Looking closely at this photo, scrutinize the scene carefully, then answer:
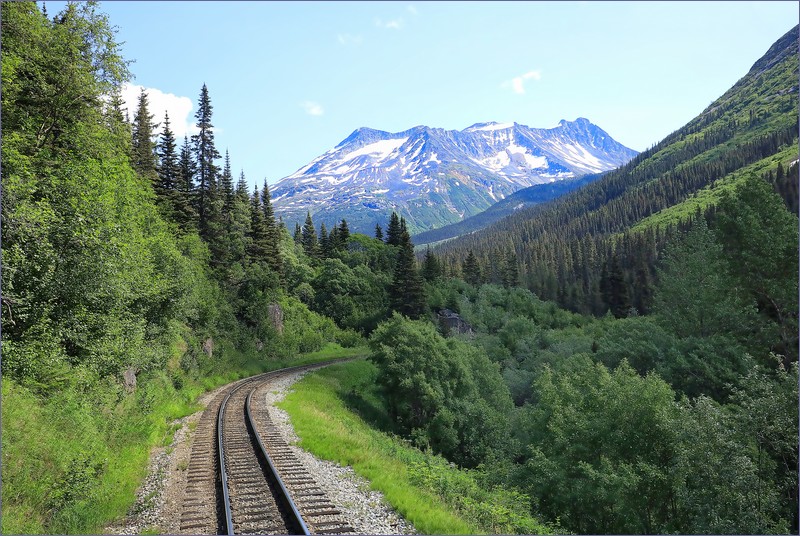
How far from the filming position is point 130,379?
20.5 meters

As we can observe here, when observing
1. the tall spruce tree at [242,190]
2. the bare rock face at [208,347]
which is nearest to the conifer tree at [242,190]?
the tall spruce tree at [242,190]

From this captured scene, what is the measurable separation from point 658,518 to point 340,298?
2349 inches

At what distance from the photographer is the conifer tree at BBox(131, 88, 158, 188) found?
38.5m

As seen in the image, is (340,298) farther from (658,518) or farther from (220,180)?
(658,518)

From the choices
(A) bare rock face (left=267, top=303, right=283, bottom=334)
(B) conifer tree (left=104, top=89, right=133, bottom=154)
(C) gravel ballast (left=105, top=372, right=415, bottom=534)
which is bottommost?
(C) gravel ballast (left=105, top=372, right=415, bottom=534)

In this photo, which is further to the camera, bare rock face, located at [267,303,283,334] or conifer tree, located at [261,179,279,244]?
conifer tree, located at [261,179,279,244]

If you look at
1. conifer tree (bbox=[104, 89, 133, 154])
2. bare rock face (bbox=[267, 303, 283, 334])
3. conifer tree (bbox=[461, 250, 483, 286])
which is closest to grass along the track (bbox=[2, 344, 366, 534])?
conifer tree (bbox=[104, 89, 133, 154])

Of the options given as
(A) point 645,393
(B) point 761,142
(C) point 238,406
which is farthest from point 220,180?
(B) point 761,142

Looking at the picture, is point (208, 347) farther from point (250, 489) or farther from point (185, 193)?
point (250, 489)

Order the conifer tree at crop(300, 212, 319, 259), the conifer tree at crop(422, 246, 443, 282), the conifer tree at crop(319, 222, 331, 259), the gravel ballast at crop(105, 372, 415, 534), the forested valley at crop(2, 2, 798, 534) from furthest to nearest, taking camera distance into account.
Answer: the conifer tree at crop(319, 222, 331, 259), the conifer tree at crop(300, 212, 319, 259), the conifer tree at crop(422, 246, 443, 282), the forested valley at crop(2, 2, 798, 534), the gravel ballast at crop(105, 372, 415, 534)

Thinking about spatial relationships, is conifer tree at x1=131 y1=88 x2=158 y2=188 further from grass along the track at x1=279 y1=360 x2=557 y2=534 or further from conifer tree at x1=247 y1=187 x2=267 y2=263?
grass along the track at x1=279 y1=360 x2=557 y2=534

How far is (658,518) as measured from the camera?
1767cm

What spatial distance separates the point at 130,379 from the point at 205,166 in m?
31.5

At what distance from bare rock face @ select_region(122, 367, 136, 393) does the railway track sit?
401 centimetres
